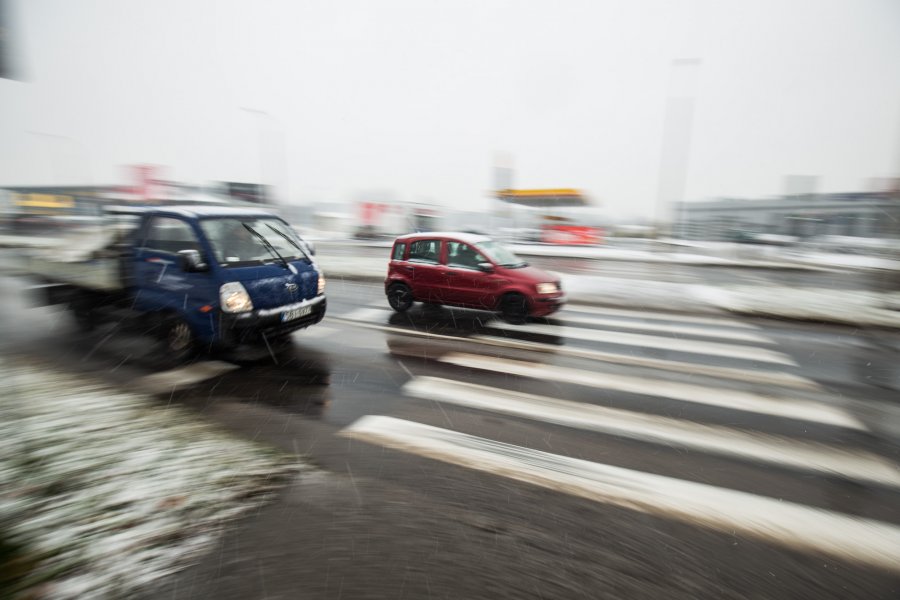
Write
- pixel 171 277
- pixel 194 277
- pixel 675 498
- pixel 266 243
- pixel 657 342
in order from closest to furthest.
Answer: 1. pixel 675 498
2. pixel 194 277
3. pixel 171 277
4. pixel 266 243
5. pixel 657 342

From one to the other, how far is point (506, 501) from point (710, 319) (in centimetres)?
819

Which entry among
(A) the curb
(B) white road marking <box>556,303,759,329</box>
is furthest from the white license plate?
(A) the curb

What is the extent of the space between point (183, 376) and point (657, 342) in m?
7.12

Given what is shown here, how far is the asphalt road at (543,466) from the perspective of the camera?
7.61 ft

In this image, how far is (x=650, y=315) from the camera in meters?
9.36

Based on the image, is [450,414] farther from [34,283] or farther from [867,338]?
[867,338]

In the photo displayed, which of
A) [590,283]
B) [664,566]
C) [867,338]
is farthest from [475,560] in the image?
[590,283]

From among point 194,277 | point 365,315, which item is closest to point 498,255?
point 365,315

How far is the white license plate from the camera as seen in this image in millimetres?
5754

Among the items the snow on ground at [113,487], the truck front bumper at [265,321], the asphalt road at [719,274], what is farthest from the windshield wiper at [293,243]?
the asphalt road at [719,274]

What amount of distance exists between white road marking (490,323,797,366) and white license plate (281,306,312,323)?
3.38m

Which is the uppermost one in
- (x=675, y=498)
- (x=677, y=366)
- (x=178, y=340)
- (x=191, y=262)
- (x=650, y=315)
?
(x=191, y=262)

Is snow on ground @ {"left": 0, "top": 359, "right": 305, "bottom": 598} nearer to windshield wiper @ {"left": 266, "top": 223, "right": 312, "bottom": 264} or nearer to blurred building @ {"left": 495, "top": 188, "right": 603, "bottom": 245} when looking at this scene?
windshield wiper @ {"left": 266, "top": 223, "right": 312, "bottom": 264}

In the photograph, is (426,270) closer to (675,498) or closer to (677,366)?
(677,366)
